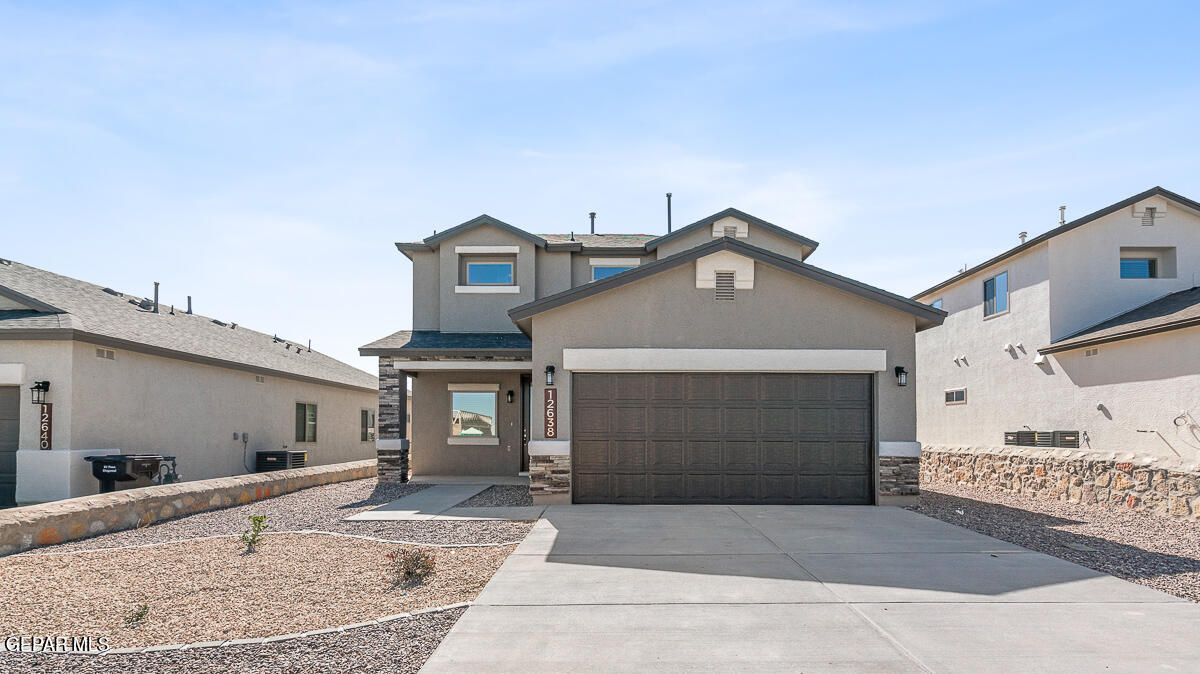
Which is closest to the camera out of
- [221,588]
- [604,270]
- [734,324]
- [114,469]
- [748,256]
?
[221,588]

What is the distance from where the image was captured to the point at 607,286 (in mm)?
12352

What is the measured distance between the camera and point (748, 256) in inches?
487

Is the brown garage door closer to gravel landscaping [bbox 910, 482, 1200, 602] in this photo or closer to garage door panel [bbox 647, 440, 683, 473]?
garage door panel [bbox 647, 440, 683, 473]

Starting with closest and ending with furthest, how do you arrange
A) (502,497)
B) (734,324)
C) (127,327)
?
1. (734,324)
2. (502,497)
3. (127,327)

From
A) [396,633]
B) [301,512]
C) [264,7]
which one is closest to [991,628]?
[396,633]

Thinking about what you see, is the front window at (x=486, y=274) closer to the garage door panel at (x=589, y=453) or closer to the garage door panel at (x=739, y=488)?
the garage door panel at (x=589, y=453)

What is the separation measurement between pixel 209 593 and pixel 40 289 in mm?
10880

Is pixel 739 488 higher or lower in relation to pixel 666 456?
lower

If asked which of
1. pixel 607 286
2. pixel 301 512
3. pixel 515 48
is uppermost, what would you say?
pixel 515 48

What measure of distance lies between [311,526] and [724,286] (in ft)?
25.0

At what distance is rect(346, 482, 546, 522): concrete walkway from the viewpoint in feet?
36.8

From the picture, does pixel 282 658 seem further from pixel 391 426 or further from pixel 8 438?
pixel 391 426

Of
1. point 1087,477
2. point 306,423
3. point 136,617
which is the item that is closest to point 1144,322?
point 1087,477

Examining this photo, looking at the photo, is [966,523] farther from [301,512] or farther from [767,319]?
[301,512]
